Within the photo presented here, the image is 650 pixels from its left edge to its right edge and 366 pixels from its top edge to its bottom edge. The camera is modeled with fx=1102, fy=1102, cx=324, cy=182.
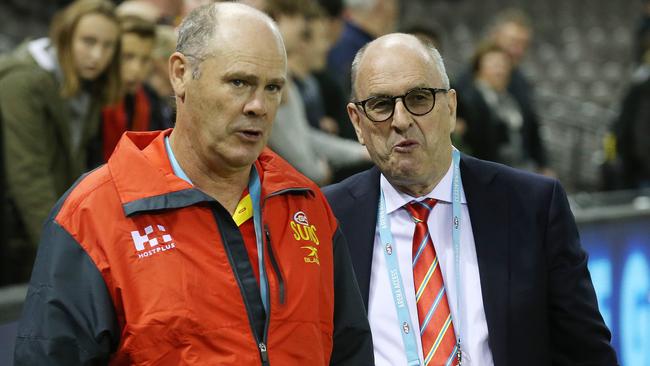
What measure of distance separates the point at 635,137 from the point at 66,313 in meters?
7.73

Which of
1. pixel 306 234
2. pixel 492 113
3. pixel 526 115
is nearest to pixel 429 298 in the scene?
pixel 306 234

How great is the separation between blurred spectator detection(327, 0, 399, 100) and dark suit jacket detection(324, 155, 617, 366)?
12.5 ft

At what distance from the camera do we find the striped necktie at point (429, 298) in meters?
3.21

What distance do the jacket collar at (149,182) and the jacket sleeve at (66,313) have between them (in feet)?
0.57

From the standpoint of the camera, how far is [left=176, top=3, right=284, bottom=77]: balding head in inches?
104

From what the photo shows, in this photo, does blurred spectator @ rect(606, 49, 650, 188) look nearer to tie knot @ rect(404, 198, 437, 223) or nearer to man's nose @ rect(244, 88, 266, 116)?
tie knot @ rect(404, 198, 437, 223)

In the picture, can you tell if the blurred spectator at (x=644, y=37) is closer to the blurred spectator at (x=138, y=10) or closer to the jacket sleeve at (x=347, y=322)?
the blurred spectator at (x=138, y=10)

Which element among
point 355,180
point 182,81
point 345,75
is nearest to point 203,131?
point 182,81

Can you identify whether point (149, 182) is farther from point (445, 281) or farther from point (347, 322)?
point (445, 281)

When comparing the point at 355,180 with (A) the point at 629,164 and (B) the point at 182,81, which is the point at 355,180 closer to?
(B) the point at 182,81

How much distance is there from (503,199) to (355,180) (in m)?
0.49

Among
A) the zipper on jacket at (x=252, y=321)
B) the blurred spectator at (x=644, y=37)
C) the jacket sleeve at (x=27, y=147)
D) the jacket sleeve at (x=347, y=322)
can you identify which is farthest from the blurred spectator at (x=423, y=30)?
the zipper on jacket at (x=252, y=321)

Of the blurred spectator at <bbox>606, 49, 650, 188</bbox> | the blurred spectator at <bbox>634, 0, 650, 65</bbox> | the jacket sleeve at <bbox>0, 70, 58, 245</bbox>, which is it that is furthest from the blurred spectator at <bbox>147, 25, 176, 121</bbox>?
the blurred spectator at <bbox>634, 0, 650, 65</bbox>

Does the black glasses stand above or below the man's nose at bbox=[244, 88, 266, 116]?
below
